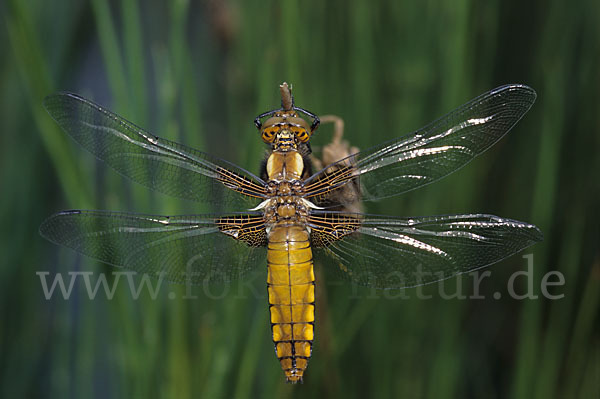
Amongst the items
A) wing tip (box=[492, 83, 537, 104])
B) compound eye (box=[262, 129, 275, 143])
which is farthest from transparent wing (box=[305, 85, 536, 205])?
compound eye (box=[262, 129, 275, 143])

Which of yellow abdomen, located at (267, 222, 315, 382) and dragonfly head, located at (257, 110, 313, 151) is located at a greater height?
dragonfly head, located at (257, 110, 313, 151)

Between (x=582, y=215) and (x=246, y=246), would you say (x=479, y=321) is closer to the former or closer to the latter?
(x=582, y=215)

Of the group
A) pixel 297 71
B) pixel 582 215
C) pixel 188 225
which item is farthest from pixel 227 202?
pixel 582 215

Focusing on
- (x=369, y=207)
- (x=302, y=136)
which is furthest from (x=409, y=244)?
(x=369, y=207)

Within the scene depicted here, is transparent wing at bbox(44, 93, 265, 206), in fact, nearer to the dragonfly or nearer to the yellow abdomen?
the dragonfly

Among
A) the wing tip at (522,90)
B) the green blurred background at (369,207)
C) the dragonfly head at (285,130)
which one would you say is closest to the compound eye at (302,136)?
the dragonfly head at (285,130)

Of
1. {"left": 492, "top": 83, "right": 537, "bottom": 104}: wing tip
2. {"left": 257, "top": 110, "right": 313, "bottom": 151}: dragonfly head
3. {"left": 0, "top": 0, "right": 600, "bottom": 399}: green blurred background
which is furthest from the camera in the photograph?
{"left": 0, "top": 0, "right": 600, "bottom": 399}: green blurred background

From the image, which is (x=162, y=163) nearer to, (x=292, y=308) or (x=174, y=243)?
(x=174, y=243)

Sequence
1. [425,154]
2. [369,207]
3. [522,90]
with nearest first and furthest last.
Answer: [522,90] < [425,154] < [369,207]
